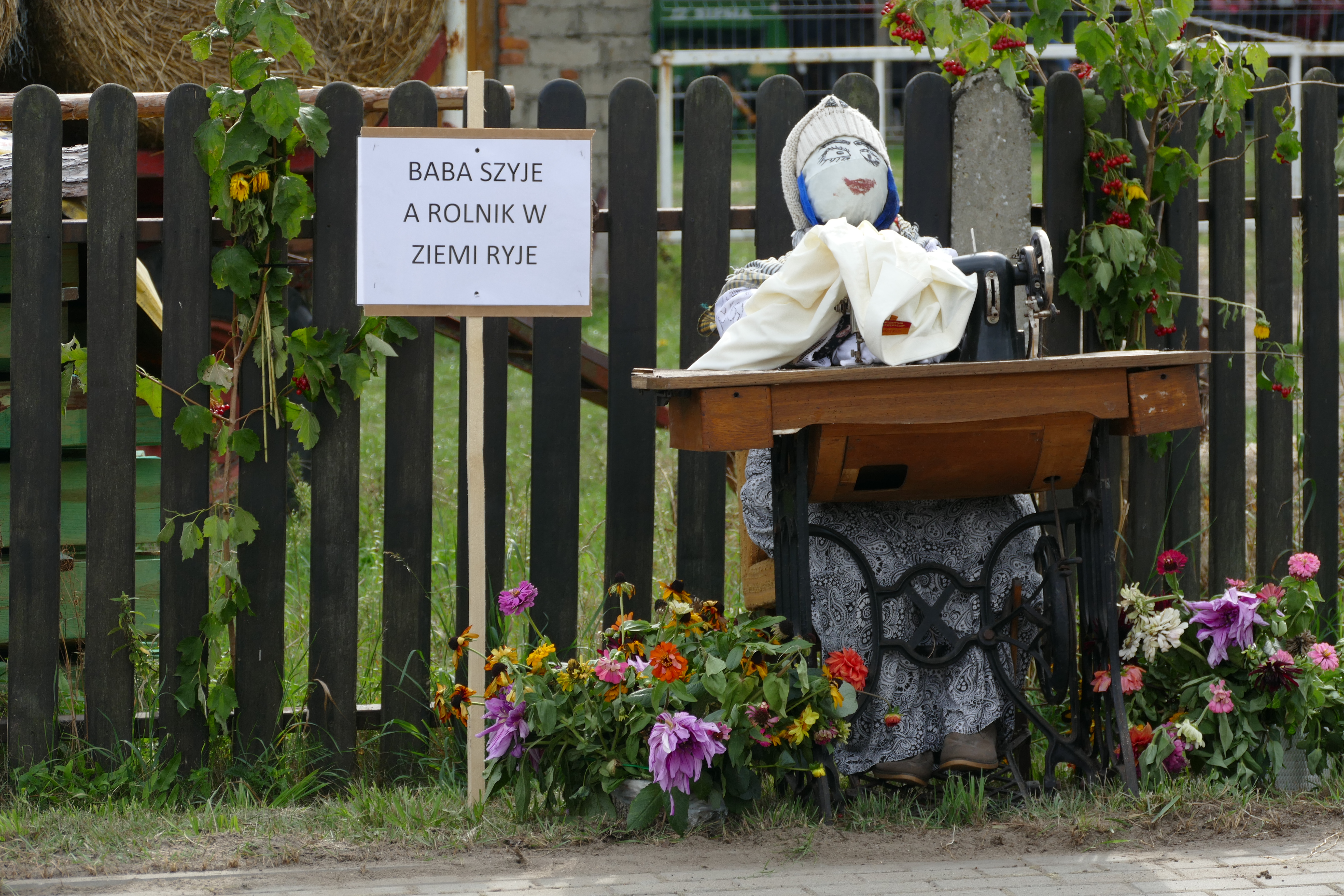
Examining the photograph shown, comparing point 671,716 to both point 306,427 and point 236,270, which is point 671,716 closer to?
point 306,427

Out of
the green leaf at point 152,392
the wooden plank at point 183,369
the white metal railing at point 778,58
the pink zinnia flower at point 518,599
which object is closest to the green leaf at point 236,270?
the wooden plank at point 183,369

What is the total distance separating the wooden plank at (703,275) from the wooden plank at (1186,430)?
1.29 metres

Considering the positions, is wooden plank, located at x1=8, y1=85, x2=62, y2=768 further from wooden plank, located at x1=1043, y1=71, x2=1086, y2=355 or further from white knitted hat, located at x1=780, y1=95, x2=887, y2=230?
wooden plank, located at x1=1043, y1=71, x2=1086, y2=355

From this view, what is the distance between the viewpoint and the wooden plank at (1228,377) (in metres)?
3.71

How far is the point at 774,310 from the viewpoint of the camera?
284cm

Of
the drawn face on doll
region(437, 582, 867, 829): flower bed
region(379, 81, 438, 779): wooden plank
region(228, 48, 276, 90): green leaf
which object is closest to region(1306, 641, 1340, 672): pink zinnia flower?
region(437, 582, 867, 829): flower bed

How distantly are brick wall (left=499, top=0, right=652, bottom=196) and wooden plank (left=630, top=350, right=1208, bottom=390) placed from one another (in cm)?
702

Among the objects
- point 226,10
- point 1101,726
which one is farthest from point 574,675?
point 226,10

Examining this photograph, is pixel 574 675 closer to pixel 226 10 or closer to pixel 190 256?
pixel 190 256

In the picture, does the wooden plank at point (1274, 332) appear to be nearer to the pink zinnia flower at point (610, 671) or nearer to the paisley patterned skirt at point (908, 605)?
the paisley patterned skirt at point (908, 605)

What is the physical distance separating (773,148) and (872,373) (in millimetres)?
1045

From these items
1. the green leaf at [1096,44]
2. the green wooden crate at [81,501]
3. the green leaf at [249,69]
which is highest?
the green leaf at [1096,44]

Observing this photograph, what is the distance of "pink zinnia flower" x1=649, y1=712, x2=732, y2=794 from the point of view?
9.12ft

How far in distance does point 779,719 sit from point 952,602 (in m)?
0.55
